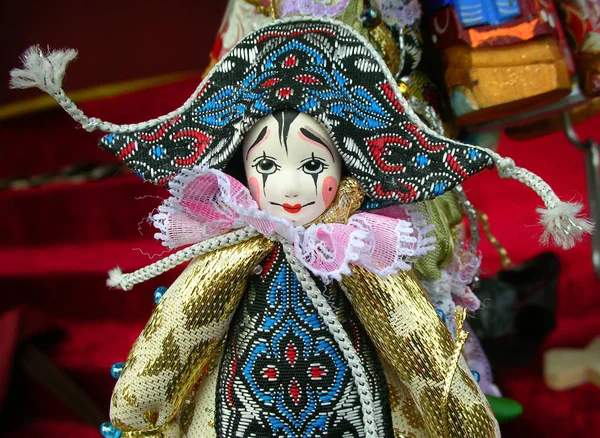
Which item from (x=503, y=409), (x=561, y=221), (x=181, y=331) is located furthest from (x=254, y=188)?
(x=503, y=409)

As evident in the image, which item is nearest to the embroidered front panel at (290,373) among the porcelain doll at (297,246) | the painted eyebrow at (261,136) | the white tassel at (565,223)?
the porcelain doll at (297,246)

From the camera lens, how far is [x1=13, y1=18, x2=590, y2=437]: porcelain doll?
51 cm

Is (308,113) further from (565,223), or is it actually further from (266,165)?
(565,223)

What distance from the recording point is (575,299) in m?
1.19

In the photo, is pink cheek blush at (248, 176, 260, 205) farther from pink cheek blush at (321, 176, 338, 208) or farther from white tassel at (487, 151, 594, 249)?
white tassel at (487, 151, 594, 249)

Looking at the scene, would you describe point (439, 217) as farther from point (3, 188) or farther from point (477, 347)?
point (3, 188)

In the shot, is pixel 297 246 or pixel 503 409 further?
pixel 503 409

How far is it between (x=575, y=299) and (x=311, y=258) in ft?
3.02

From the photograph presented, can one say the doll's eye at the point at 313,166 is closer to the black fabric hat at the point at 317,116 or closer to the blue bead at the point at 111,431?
the black fabric hat at the point at 317,116

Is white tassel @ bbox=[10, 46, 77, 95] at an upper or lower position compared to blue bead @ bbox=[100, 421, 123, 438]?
upper

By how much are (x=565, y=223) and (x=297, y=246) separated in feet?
0.75

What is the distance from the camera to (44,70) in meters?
0.50

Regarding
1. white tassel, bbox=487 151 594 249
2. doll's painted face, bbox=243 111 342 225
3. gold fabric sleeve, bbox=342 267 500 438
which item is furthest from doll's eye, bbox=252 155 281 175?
white tassel, bbox=487 151 594 249

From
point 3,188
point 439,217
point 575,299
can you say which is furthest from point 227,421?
point 3,188
